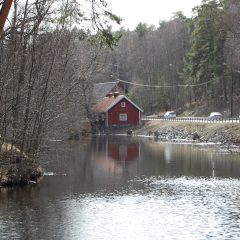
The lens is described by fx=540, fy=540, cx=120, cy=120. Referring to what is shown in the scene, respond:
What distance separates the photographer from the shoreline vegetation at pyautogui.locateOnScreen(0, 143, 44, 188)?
24.2m

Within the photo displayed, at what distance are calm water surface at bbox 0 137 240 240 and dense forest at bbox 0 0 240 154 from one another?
9.11 feet

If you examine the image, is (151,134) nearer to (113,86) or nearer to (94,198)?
(113,86)

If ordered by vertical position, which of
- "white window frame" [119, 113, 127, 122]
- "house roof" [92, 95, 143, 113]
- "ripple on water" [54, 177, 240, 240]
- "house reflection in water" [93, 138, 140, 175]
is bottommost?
"ripple on water" [54, 177, 240, 240]

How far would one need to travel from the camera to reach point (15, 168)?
25.0m

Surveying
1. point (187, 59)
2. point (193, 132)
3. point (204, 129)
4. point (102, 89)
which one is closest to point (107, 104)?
point (102, 89)

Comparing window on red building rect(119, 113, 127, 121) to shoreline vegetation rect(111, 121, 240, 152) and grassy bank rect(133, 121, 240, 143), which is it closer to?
shoreline vegetation rect(111, 121, 240, 152)

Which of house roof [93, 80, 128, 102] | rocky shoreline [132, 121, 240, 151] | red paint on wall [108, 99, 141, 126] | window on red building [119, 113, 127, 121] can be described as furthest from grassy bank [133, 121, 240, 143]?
house roof [93, 80, 128, 102]

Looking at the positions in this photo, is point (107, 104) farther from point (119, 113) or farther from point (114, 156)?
point (114, 156)

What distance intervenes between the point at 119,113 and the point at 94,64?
83.7 feet

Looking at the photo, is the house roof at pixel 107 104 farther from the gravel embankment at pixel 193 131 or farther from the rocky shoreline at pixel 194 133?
the gravel embankment at pixel 193 131

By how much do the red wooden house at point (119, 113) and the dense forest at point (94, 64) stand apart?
3.32m

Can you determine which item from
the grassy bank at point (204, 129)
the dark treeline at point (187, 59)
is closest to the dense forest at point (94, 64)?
the dark treeline at point (187, 59)

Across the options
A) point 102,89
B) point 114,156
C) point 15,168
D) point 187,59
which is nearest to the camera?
point 15,168

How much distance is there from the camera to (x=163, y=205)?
2064 cm
